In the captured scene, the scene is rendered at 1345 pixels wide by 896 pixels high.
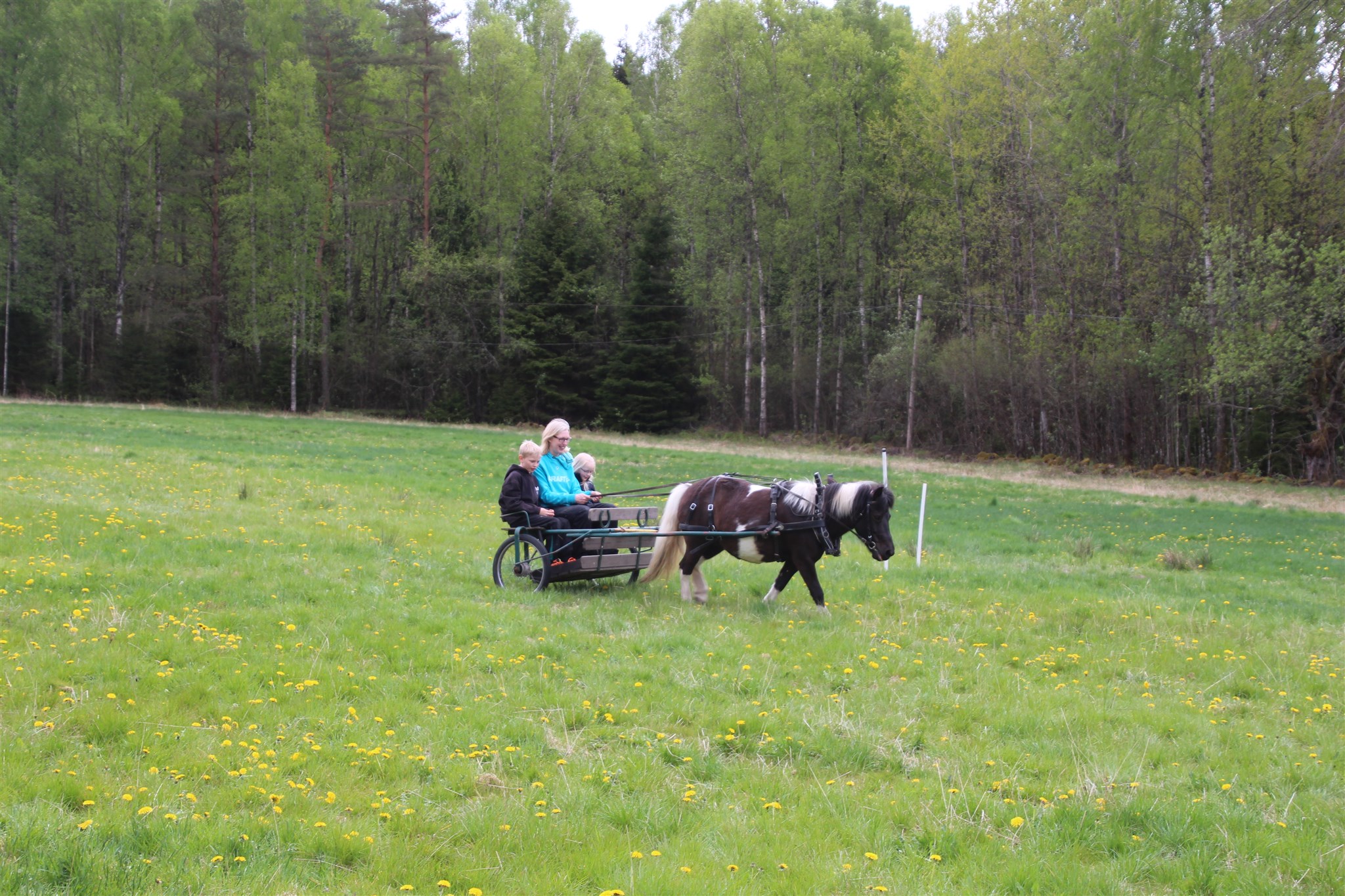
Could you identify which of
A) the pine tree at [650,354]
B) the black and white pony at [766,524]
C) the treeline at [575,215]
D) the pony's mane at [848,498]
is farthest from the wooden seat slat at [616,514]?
the pine tree at [650,354]

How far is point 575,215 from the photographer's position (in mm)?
48375

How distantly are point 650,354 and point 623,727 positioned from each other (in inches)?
1635

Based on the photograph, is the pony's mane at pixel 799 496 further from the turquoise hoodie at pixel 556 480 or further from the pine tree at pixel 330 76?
the pine tree at pixel 330 76

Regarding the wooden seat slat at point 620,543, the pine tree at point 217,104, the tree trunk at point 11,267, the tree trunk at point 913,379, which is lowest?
the wooden seat slat at point 620,543

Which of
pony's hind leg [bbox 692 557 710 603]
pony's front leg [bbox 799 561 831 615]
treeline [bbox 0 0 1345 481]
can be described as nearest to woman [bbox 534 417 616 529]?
pony's hind leg [bbox 692 557 710 603]

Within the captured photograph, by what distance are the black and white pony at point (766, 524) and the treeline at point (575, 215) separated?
29254mm

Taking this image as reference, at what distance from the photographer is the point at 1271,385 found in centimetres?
2916

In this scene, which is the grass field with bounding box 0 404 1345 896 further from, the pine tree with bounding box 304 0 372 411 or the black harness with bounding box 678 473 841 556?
the pine tree with bounding box 304 0 372 411

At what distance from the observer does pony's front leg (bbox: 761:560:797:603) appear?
9.91 m

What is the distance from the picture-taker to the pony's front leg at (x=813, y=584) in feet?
31.6

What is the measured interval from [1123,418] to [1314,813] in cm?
3321

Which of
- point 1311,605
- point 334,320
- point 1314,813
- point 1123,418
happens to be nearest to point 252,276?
point 334,320

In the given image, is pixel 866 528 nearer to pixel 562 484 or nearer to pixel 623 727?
pixel 562 484

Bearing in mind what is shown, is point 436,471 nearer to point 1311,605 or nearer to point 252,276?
point 1311,605
